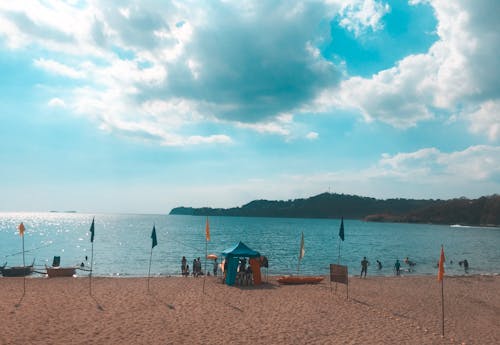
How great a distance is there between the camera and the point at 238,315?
1454 cm

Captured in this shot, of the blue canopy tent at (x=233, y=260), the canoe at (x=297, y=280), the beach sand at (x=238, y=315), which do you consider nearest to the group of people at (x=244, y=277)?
the blue canopy tent at (x=233, y=260)

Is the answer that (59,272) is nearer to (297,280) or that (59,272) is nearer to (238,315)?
(297,280)

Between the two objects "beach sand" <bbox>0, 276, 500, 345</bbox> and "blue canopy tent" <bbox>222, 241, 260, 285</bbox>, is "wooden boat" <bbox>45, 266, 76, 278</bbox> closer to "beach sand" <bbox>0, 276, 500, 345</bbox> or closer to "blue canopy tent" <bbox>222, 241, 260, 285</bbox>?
"beach sand" <bbox>0, 276, 500, 345</bbox>

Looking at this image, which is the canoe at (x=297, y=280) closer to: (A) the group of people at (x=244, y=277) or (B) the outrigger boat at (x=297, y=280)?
(B) the outrigger boat at (x=297, y=280)

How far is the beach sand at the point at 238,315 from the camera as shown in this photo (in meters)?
11.9

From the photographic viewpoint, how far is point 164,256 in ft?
164

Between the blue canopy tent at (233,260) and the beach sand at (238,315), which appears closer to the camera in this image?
the beach sand at (238,315)

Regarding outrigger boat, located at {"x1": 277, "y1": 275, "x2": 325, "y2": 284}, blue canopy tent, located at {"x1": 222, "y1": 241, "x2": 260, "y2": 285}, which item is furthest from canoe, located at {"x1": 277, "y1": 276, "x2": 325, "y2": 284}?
blue canopy tent, located at {"x1": 222, "y1": 241, "x2": 260, "y2": 285}

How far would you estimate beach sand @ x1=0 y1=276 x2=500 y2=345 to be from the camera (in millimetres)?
11859

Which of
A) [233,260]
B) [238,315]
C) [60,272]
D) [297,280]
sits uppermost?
[233,260]

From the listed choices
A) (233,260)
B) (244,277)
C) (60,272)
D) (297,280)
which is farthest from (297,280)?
(60,272)

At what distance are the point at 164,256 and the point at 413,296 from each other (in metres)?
36.5

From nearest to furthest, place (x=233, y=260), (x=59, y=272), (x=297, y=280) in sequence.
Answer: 1. (x=233, y=260)
2. (x=297, y=280)
3. (x=59, y=272)

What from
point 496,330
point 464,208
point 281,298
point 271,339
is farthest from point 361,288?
point 464,208
